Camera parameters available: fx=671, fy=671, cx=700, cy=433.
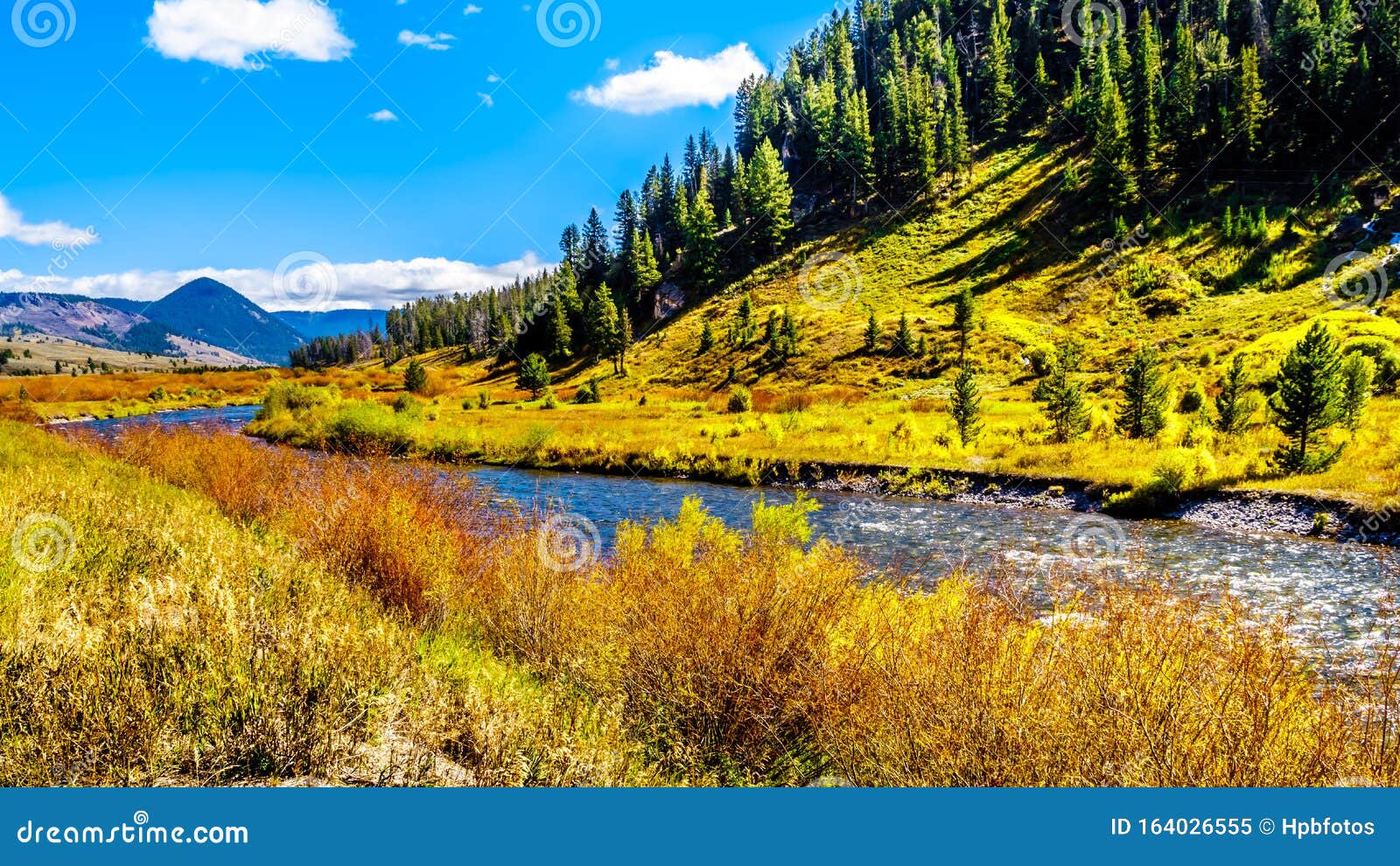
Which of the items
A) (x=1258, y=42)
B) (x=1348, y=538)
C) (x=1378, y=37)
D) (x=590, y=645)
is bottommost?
(x=1348, y=538)

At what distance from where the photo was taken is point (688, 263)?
95.6m

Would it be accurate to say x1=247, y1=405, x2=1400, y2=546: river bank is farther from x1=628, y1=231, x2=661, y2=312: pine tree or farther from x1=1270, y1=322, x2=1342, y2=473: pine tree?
x1=628, y1=231, x2=661, y2=312: pine tree

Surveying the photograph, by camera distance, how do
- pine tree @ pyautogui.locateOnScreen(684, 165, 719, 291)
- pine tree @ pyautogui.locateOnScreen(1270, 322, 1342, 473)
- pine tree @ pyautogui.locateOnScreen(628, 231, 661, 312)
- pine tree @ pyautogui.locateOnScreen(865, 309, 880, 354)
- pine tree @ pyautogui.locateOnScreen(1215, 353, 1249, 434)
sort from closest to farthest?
pine tree @ pyautogui.locateOnScreen(1270, 322, 1342, 473) < pine tree @ pyautogui.locateOnScreen(1215, 353, 1249, 434) < pine tree @ pyautogui.locateOnScreen(865, 309, 880, 354) < pine tree @ pyautogui.locateOnScreen(684, 165, 719, 291) < pine tree @ pyautogui.locateOnScreen(628, 231, 661, 312)

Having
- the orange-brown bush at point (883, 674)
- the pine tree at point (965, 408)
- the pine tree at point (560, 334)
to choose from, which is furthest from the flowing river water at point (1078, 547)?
the pine tree at point (560, 334)

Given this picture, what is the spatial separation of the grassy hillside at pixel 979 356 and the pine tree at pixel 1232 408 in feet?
1.66

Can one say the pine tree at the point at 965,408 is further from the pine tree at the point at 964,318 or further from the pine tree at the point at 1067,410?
the pine tree at the point at 964,318

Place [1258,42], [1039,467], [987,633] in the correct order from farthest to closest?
[1258,42] < [1039,467] < [987,633]

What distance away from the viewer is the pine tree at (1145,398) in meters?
25.8

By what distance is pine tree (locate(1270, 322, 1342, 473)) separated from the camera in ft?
64.0

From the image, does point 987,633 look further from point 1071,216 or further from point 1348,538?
point 1071,216

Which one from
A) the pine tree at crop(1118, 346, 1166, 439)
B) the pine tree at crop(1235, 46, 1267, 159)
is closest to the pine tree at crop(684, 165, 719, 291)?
the pine tree at crop(1235, 46, 1267, 159)

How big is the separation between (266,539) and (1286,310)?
205 ft

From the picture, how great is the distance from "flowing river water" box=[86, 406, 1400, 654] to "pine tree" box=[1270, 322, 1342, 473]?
4677 millimetres

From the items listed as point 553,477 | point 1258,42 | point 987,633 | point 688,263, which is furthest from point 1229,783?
point 1258,42
